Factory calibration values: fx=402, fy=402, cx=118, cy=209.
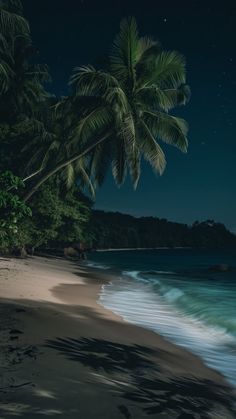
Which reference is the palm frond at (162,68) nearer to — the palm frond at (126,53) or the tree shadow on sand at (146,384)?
the palm frond at (126,53)

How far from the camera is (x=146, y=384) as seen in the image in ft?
16.2

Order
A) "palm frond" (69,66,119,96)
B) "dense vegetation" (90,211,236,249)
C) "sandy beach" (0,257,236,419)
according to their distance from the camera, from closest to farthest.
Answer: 1. "sandy beach" (0,257,236,419)
2. "palm frond" (69,66,119,96)
3. "dense vegetation" (90,211,236,249)

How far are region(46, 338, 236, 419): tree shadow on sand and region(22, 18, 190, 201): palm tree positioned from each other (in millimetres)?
11606

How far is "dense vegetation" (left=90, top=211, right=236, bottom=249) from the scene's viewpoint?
436 ft

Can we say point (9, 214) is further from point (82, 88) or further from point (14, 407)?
point (82, 88)

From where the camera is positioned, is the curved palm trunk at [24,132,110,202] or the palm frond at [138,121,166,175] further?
the palm frond at [138,121,166,175]

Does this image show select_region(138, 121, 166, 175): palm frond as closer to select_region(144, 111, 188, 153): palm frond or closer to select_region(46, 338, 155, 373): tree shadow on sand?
select_region(144, 111, 188, 153): palm frond

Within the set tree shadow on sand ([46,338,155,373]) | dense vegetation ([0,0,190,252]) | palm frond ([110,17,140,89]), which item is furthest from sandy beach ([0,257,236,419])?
palm frond ([110,17,140,89])

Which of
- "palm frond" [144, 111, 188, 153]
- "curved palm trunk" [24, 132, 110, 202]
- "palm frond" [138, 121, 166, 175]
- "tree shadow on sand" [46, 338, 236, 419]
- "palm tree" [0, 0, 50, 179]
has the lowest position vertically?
"tree shadow on sand" [46, 338, 236, 419]

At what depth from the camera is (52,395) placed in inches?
159

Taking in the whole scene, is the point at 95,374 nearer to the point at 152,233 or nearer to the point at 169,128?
the point at 169,128

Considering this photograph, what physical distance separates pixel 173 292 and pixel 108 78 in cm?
1033

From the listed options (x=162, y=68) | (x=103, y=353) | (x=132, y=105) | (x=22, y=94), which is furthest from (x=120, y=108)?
(x=103, y=353)

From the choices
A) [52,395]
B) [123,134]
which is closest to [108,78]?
[123,134]
